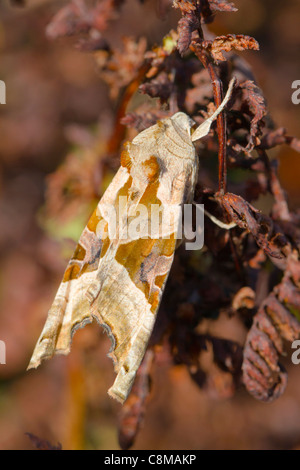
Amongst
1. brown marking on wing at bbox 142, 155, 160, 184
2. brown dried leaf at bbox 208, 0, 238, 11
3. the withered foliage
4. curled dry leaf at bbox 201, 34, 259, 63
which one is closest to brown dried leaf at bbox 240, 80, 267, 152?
the withered foliage

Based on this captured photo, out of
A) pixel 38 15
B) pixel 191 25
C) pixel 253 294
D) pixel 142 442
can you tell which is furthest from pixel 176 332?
pixel 38 15

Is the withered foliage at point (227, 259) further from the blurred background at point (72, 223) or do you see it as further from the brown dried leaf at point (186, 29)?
the blurred background at point (72, 223)

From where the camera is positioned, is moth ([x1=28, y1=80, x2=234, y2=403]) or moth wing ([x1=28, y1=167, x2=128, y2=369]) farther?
moth wing ([x1=28, y1=167, x2=128, y2=369])

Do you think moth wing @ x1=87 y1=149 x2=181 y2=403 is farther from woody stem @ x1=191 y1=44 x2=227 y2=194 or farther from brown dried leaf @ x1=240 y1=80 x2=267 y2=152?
brown dried leaf @ x1=240 y1=80 x2=267 y2=152

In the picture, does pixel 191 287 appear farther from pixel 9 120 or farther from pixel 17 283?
pixel 9 120

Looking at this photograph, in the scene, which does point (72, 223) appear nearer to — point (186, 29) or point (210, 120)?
point (210, 120)

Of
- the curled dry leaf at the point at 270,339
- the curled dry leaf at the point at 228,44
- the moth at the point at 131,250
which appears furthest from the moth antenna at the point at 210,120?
the curled dry leaf at the point at 270,339
